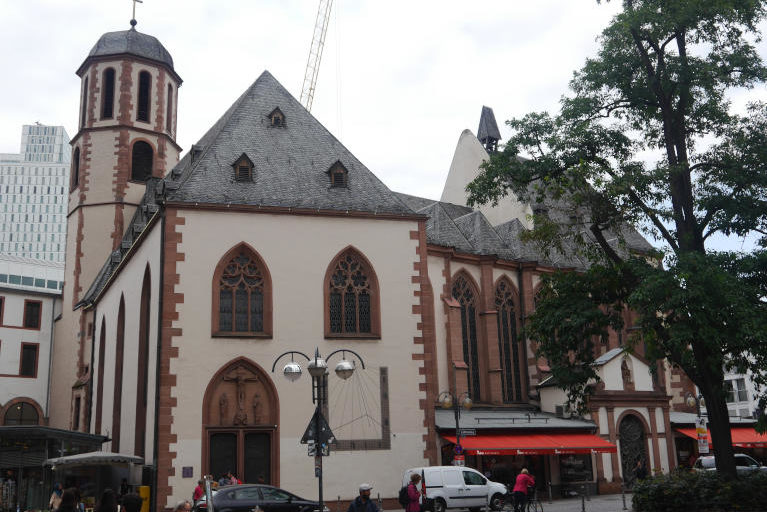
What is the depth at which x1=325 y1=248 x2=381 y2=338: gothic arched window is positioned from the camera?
27.3m

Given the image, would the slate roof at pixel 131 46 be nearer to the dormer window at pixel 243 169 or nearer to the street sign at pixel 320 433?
the dormer window at pixel 243 169

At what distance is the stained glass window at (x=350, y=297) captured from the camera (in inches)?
1077

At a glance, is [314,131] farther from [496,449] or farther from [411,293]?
[496,449]

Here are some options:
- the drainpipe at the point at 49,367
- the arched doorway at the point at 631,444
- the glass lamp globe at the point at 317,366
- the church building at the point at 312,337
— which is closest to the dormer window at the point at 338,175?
the church building at the point at 312,337

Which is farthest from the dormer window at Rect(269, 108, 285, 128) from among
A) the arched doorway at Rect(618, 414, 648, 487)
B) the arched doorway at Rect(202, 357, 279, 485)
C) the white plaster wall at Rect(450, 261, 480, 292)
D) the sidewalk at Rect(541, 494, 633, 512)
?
the arched doorway at Rect(618, 414, 648, 487)

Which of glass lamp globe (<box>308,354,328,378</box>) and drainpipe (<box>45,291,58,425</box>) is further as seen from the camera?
drainpipe (<box>45,291,58,425</box>)

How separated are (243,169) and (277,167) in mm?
1408

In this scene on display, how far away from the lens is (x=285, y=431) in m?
25.4

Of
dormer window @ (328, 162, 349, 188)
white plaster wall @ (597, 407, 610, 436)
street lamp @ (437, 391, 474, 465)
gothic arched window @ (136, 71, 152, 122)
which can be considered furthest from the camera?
gothic arched window @ (136, 71, 152, 122)

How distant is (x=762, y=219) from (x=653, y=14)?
6.05 meters

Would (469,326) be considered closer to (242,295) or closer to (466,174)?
(466,174)

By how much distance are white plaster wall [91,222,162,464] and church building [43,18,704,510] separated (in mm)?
159

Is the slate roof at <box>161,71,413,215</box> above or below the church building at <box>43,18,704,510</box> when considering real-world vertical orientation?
above

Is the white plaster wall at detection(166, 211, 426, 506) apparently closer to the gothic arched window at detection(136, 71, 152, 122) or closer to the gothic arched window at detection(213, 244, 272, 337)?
the gothic arched window at detection(213, 244, 272, 337)
